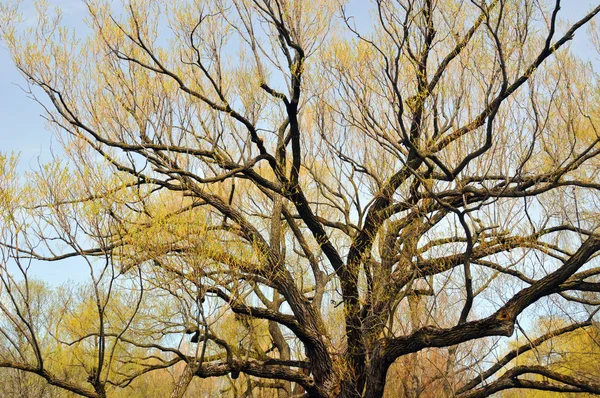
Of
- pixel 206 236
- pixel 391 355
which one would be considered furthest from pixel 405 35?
pixel 391 355

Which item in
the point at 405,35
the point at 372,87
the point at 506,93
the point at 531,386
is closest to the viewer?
the point at 506,93

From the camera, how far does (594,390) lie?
22.5 ft

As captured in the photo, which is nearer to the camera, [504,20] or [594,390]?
[504,20]

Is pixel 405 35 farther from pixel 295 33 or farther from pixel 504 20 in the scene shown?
A: pixel 295 33

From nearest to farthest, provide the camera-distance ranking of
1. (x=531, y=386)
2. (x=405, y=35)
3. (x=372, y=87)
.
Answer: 1. (x=405, y=35)
2. (x=372, y=87)
3. (x=531, y=386)

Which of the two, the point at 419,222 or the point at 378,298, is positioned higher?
the point at 419,222

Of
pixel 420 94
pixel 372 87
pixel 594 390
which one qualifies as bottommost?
pixel 594 390

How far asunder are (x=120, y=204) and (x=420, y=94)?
2983 mm

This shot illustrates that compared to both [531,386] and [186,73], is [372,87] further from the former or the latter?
[531,386]

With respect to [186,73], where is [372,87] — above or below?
below

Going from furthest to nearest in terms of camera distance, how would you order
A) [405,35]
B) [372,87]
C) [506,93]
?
1. [372,87]
2. [405,35]
3. [506,93]

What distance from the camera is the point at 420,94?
604 cm

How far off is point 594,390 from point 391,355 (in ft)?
7.59

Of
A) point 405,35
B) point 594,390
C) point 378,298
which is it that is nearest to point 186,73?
point 405,35
